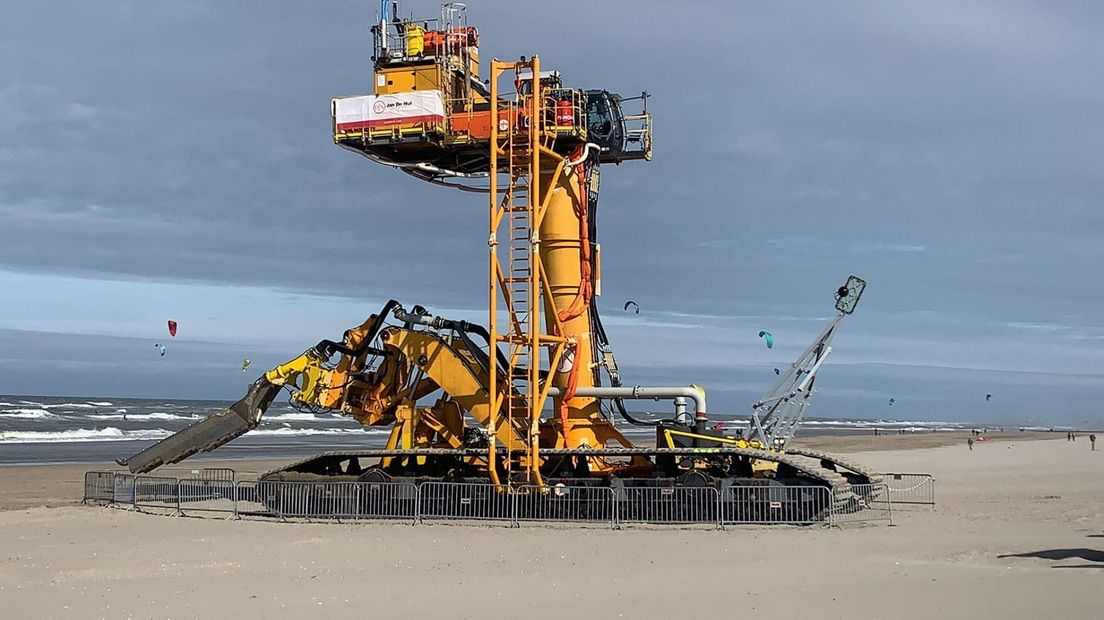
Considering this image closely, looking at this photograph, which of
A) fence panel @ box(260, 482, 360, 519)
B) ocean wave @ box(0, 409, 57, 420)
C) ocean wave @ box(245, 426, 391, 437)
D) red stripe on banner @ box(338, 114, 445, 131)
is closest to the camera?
fence panel @ box(260, 482, 360, 519)

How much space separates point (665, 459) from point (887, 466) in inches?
1016

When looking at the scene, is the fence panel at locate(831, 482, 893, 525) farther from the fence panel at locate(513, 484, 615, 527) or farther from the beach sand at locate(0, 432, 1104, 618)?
the fence panel at locate(513, 484, 615, 527)

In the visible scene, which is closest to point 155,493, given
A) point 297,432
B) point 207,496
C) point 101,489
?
point 207,496

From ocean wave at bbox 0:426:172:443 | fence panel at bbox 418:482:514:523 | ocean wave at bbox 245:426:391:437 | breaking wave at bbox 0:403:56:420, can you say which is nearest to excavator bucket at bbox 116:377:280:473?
fence panel at bbox 418:482:514:523

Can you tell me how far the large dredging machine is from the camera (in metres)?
20.7

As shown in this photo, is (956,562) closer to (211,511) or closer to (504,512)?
(504,512)

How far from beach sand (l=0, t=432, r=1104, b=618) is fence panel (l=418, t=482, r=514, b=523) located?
0.70 metres

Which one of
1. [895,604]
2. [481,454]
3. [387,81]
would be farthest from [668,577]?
[387,81]

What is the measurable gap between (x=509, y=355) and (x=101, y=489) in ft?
31.3

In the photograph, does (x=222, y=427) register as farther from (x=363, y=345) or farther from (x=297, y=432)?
(x=297, y=432)

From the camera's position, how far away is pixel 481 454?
69.7ft

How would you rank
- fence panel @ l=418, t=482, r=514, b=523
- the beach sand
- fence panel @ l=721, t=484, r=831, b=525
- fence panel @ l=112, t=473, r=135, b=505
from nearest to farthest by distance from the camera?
1. the beach sand
2. fence panel @ l=721, t=484, r=831, b=525
3. fence panel @ l=418, t=482, r=514, b=523
4. fence panel @ l=112, t=473, r=135, b=505

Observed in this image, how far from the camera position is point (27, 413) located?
318ft

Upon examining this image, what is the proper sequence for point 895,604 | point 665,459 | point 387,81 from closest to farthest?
point 895,604
point 665,459
point 387,81
